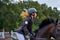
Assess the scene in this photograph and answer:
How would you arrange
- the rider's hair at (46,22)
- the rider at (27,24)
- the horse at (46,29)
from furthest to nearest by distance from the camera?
the rider at (27,24), the rider's hair at (46,22), the horse at (46,29)

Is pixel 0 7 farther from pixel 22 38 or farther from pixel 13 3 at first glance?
pixel 22 38

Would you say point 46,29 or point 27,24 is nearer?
point 46,29

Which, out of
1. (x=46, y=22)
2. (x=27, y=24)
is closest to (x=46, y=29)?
(x=46, y=22)

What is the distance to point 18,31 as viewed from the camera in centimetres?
605

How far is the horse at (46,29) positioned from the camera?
5150 mm

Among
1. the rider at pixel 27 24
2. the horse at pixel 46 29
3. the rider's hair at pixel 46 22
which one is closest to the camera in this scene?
the horse at pixel 46 29

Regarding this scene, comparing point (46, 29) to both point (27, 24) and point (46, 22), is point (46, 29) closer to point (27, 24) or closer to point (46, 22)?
point (46, 22)

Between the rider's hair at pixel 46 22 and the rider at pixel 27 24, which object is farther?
the rider at pixel 27 24

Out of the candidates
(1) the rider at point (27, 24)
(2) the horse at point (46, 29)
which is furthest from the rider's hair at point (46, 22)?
(1) the rider at point (27, 24)

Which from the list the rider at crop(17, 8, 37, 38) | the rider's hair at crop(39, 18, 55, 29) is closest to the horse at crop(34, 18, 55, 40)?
the rider's hair at crop(39, 18, 55, 29)

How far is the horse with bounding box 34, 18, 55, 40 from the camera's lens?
5150mm

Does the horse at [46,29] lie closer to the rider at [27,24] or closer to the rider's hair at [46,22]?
the rider's hair at [46,22]

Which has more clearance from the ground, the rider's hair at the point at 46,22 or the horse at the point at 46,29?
the rider's hair at the point at 46,22

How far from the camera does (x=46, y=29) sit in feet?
17.4
